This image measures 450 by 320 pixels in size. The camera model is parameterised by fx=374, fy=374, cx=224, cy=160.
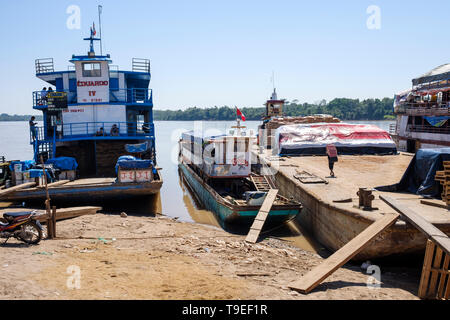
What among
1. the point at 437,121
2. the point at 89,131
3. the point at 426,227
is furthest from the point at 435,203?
the point at 437,121

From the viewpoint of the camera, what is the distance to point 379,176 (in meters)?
17.1

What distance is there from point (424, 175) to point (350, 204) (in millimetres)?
3154

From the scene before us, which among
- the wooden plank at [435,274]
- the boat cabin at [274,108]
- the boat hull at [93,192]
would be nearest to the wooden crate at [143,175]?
the boat hull at [93,192]

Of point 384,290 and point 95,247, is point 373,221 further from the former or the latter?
point 95,247

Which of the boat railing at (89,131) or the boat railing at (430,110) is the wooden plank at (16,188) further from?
the boat railing at (430,110)

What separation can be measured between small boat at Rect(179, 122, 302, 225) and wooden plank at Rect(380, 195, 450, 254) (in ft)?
14.6

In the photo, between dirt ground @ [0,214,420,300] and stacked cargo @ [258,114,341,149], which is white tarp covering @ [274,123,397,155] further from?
dirt ground @ [0,214,420,300]

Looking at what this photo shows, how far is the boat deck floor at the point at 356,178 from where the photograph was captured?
10.8 metres

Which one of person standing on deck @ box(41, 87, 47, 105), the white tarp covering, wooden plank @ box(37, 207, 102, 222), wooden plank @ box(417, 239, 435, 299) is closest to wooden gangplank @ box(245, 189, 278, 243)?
wooden plank @ box(417, 239, 435, 299)

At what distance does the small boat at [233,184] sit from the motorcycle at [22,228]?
6.51m

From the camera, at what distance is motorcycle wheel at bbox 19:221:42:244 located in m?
9.63

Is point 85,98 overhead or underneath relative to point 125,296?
overhead
